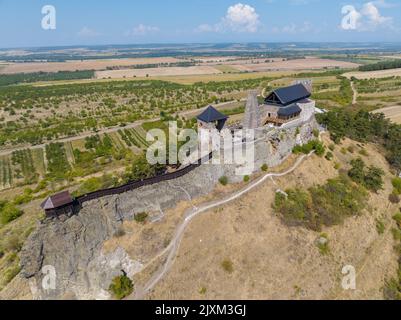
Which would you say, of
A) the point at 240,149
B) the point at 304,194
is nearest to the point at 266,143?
the point at 240,149

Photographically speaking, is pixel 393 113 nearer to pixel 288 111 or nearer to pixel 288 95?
pixel 288 95

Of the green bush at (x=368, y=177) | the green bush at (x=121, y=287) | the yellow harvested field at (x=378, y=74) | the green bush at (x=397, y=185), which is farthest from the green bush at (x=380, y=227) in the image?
the yellow harvested field at (x=378, y=74)

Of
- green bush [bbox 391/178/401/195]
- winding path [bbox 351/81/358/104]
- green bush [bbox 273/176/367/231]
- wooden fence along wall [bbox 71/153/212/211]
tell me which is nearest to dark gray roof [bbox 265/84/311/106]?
green bush [bbox 273/176/367/231]

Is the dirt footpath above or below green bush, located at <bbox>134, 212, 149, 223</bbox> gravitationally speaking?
below

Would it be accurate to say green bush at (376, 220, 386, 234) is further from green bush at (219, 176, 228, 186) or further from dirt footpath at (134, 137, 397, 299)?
green bush at (219, 176, 228, 186)

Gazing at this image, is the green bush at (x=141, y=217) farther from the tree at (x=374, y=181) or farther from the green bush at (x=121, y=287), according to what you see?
the tree at (x=374, y=181)

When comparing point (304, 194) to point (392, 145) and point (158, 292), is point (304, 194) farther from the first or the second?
point (392, 145)

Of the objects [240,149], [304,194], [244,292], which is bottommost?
[244,292]
